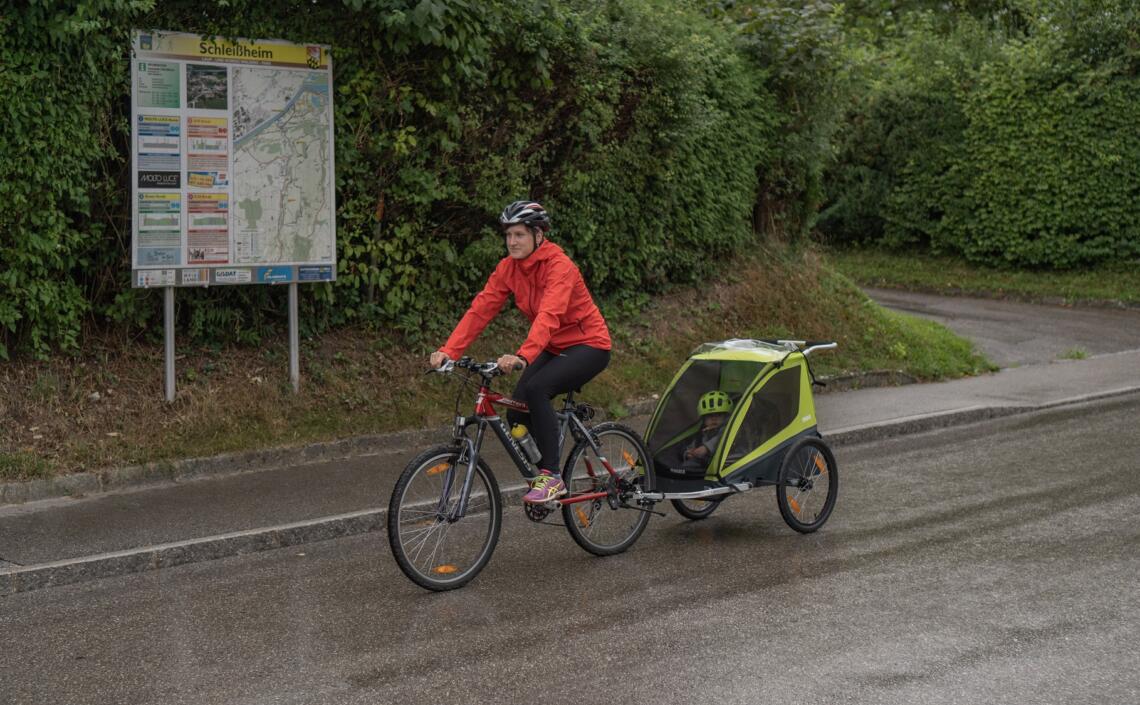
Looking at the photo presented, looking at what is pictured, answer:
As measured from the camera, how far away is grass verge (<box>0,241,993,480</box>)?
9.48m

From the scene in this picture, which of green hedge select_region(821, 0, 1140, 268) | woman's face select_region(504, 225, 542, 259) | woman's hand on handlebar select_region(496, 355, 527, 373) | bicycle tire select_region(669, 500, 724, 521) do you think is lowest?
bicycle tire select_region(669, 500, 724, 521)

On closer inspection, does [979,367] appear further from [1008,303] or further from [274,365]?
[274,365]

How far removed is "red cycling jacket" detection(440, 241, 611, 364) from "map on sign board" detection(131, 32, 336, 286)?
3.42 metres

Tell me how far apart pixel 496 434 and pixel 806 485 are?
6.78 ft

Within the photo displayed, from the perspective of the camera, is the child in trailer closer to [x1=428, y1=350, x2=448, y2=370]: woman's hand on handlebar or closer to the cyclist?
the cyclist

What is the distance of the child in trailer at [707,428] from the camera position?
7.93 m

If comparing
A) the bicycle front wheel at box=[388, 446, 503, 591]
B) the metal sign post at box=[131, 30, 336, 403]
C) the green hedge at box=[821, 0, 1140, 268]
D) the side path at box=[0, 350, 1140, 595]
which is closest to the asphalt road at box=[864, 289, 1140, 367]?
the green hedge at box=[821, 0, 1140, 268]

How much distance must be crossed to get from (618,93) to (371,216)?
9.49 feet

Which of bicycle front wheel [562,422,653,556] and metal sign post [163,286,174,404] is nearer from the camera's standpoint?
bicycle front wheel [562,422,653,556]

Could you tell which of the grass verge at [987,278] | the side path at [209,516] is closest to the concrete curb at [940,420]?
the side path at [209,516]

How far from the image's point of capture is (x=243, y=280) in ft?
34.0

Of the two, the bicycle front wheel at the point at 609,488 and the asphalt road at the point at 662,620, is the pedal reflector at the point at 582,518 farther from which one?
the asphalt road at the point at 662,620

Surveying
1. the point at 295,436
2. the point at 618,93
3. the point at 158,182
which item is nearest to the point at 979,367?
the point at 618,93

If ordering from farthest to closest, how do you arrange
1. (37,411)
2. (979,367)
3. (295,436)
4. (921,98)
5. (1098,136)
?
(921,98) → (1098,136) → (979,367) → (295,436) → (37,411)
